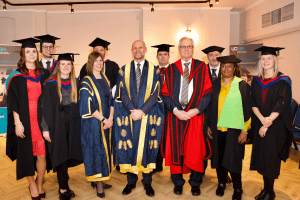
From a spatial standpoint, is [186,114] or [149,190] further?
[149,190]

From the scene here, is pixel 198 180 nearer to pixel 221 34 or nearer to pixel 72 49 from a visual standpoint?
pixel 221 34

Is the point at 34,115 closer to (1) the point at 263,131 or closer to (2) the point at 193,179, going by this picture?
(2) the point at 193,179

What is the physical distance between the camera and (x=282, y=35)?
5.22 meters

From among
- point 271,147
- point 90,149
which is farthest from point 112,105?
point 271,147

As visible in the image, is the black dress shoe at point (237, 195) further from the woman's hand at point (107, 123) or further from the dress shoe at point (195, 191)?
the woman's hand at point (107, 123)

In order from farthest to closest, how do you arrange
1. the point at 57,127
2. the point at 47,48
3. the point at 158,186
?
the point at 47,48
the point at 158,186
the point at 57,127

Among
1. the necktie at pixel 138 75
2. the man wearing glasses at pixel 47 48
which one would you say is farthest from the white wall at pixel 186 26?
the necktie at pixel 138 75

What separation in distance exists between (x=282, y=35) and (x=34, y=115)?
590cm

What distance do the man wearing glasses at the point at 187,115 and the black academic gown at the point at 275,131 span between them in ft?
2.13

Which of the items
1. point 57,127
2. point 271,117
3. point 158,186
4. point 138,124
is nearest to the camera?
point 271,117

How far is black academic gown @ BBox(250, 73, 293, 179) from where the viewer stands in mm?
2367

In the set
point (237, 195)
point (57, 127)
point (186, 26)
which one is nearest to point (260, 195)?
point (237, 195)

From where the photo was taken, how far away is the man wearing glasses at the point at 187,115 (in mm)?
2646

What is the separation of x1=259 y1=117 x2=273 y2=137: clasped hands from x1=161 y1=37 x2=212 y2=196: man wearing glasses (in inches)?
26.3
